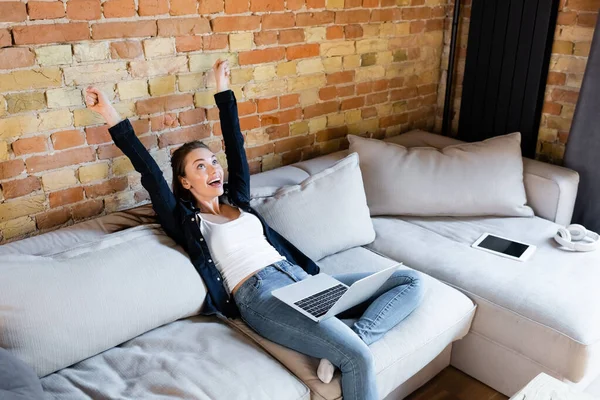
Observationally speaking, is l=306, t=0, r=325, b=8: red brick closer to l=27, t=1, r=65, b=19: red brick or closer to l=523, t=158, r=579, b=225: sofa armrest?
l=27, t=1, r=65, b=19: red brick

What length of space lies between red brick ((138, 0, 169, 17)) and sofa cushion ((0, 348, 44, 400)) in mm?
1291

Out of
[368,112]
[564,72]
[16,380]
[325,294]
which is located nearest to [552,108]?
[564,72]

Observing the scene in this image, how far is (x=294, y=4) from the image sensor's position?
101 inches

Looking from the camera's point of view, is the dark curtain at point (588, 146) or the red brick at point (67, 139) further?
the dark curtain at point (588, 146)

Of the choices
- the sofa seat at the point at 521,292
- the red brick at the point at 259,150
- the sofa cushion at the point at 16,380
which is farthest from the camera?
the red brick at the point at 259,150

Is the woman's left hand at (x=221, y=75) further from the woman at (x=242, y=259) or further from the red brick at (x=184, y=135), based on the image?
the red brick at (x=184, y=135)

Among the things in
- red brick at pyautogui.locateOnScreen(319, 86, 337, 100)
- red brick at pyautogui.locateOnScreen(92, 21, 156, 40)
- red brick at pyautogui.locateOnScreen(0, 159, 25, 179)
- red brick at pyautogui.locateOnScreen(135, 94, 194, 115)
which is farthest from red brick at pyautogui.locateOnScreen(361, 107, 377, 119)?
red brick at pyautogui.locateOnScreen(0, 159, 25, 179)

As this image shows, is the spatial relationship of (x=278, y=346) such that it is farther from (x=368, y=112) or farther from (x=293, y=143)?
(x=368, y=112)

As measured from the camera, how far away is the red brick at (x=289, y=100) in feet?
8.79

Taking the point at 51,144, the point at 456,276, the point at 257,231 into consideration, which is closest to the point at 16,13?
the point at 51,144

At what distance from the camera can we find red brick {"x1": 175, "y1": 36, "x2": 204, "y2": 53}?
2.22m

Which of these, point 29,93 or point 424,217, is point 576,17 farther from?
point 29,93

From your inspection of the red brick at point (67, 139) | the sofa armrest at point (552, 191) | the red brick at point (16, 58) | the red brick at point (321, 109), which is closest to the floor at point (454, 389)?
the sofa armrest at point (552, 191)

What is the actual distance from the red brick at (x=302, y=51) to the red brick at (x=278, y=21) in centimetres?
11
